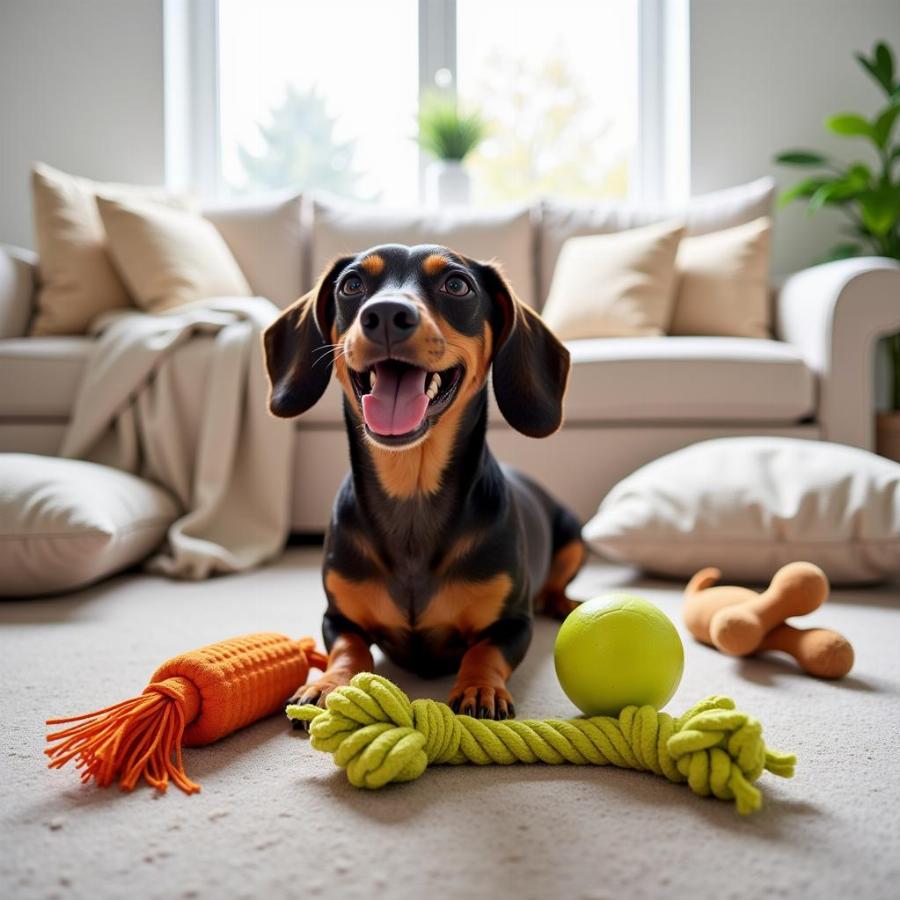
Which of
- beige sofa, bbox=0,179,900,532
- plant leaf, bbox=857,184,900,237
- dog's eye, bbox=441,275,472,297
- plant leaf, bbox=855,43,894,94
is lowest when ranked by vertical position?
beige sofa, bbox=0,179,900,532

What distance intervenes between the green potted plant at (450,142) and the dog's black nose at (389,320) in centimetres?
344

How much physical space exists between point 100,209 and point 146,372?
3.88 feet

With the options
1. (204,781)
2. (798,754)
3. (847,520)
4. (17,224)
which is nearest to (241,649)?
(204,781)

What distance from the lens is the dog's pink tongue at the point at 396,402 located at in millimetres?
1352

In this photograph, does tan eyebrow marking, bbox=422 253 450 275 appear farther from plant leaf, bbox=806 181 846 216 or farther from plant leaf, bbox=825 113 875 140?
plant leaf, bbox=825 113 875 140

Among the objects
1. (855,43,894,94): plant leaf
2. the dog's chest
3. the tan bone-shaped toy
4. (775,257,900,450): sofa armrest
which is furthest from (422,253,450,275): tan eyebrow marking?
(855,43,894,94): plant leaf

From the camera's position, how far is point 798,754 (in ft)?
4.01

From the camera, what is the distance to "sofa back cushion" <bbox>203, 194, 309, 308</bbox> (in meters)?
4.00

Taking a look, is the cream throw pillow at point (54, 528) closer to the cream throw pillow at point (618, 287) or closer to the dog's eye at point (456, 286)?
the dog's eye at point (456, 286)

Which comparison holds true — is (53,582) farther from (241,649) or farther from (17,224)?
(17,224)

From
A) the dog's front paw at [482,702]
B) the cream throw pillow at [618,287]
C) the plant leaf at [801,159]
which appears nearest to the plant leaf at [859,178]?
the plant leaf at [801,159]

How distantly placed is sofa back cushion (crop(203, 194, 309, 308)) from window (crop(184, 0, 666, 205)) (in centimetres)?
136

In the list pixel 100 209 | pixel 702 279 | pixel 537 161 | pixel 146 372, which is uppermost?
pixel 537 161

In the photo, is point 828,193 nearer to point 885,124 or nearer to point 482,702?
point 885,124
